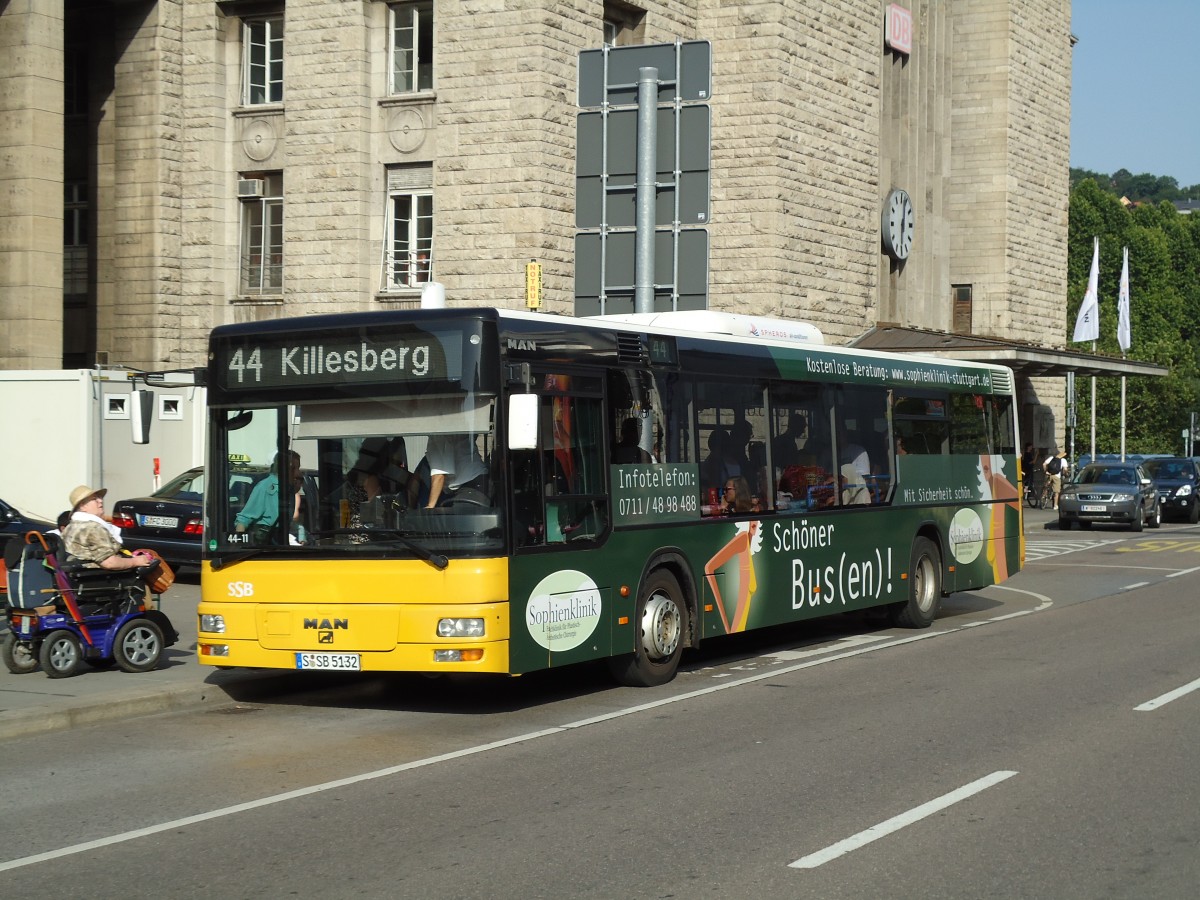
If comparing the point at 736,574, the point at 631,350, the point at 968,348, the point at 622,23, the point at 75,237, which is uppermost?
the point at 622,23

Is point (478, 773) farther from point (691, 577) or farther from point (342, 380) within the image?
point (691, 577)

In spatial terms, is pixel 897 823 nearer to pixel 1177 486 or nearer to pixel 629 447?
pixel 629 447

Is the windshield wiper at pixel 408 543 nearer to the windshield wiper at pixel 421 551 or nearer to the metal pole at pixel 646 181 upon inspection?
the windshield wiper at pixel 421 551

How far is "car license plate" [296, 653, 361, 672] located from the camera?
1108 centimetres

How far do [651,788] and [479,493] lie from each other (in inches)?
115

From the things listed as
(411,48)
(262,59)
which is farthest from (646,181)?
(262,59)

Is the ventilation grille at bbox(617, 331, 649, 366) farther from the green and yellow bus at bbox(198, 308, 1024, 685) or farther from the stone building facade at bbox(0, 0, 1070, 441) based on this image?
the stone building facade at bbox(0, 0, 1070, 441)

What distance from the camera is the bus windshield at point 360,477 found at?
10.8 metres

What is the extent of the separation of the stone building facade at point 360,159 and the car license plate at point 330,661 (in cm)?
1720

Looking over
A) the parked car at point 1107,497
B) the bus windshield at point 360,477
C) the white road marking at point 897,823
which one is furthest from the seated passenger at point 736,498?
the parked car at point 1107,497

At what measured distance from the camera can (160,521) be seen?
2075 centimetres

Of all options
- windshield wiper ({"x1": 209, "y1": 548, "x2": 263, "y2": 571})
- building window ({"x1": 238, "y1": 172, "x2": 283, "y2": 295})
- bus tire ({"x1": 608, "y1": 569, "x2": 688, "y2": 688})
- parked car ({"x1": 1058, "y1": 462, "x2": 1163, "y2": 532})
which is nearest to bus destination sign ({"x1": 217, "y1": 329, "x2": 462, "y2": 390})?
windshield wiper ({"x1": 209, "y1": 548, "x2": 263, "y2": 571})

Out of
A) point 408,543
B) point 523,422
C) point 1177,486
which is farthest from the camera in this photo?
point 1177,486

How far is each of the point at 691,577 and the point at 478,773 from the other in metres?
4.31
